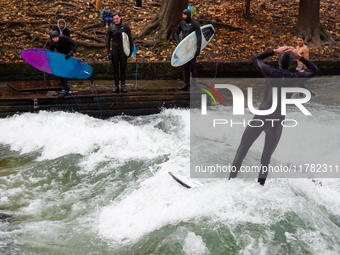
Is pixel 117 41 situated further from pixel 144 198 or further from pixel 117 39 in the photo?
pixel 144 198

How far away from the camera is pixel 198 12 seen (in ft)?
45.2

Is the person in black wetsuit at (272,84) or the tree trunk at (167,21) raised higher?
the tree trunk at (167,21)

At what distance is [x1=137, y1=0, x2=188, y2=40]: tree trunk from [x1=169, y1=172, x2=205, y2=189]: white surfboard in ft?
23.5

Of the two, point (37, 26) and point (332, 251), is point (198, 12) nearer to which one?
point (37, 26)

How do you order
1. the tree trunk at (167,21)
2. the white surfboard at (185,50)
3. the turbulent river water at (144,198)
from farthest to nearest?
the tree trunk at (167,21) < the white surfboard at (185,50) < the turbulent river water at (144,198)

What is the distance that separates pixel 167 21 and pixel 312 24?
5070mm

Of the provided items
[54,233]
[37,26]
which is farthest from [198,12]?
[54,233]

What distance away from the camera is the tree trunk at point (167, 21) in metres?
11.7

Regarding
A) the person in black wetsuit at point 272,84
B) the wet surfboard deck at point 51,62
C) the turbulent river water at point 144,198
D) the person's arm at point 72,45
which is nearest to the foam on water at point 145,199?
the turbulent river water at point 144,198

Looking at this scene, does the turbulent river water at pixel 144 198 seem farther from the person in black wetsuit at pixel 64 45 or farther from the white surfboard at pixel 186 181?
the person in black wetsuit at pixel 64 45

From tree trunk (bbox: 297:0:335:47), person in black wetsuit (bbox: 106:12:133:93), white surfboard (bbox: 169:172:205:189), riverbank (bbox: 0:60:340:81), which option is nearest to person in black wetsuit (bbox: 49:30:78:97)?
person in black wetsuit (bbox: 106:12:133:93)

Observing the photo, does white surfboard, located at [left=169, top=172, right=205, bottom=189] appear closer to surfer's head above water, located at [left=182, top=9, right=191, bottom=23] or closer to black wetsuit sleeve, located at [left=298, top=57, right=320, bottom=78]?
black wetsuit sleeve, located at [left=298, top=57, right=320, bottom=78]

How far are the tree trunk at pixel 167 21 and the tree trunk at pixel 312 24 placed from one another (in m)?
4.19

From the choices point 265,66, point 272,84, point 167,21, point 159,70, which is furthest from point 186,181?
point 167,21
